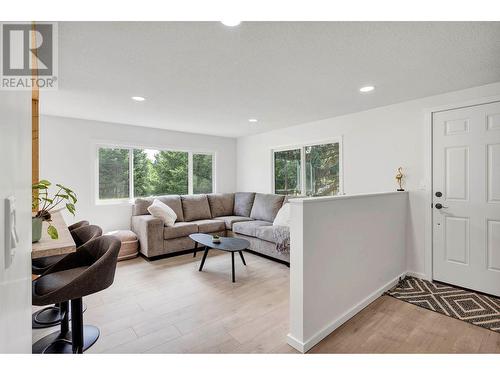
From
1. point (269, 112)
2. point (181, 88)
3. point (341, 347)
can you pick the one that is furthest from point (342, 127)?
point (341, 347)

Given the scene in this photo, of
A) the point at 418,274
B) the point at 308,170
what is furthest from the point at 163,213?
the point at 418,274

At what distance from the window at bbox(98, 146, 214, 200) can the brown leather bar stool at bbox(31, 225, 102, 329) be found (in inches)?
89.7

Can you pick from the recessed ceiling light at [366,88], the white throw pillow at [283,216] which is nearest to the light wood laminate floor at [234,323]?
the white throw pillow at [283,216]

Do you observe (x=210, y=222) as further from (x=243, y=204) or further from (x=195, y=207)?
(x=243, y=204)

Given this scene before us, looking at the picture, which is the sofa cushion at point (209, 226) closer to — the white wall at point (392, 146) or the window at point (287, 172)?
the window at point (287, 172)

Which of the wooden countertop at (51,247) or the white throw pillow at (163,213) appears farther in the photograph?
the white throw pillow at (163,213)

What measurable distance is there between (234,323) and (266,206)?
282 centimetres

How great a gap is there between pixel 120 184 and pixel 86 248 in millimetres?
2858

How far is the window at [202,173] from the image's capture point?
555 centimetres

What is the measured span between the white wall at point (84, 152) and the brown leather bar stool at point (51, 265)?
6.83 ft

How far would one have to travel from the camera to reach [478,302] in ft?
8.38

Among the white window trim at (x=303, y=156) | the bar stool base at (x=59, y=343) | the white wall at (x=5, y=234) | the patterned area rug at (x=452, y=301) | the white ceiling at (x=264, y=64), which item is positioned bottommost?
the bar stool base at (x=59, y=343)
